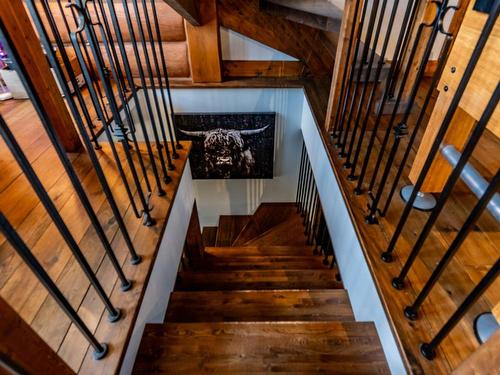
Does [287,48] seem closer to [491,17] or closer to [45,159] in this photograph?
[45,159]

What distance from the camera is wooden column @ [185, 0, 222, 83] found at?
282 centimetres

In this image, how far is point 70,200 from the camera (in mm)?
1745

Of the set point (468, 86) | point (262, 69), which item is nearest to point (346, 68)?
point (468, 86)

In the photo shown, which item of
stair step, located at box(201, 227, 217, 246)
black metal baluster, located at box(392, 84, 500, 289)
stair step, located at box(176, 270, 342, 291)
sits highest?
black metal baluster, located at box(392, 84, 500, 289)

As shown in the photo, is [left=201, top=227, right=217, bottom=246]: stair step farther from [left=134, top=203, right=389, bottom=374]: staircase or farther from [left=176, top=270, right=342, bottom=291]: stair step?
[left=176, top=270, right=342, bottom=291]: stair step

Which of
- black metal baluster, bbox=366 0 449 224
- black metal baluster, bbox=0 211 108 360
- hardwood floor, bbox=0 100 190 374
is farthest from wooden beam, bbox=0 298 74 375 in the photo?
black metal baluster, bbox=366 0 449 224

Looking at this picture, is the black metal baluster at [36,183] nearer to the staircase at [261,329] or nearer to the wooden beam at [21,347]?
the wooden beam at [21,347]

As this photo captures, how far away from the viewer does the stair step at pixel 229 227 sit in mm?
4516

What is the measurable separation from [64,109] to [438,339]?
7.78ft

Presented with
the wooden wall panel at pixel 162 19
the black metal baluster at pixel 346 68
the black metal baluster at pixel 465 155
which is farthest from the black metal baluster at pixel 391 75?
the wooden wall panel at pixel 162 19

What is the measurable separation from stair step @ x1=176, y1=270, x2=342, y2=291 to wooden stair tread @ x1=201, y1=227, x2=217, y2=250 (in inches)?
82.0

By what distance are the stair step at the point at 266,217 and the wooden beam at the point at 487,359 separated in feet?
13.0

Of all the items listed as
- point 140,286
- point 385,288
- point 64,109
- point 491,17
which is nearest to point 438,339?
point 385,288

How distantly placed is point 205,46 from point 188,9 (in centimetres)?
71
